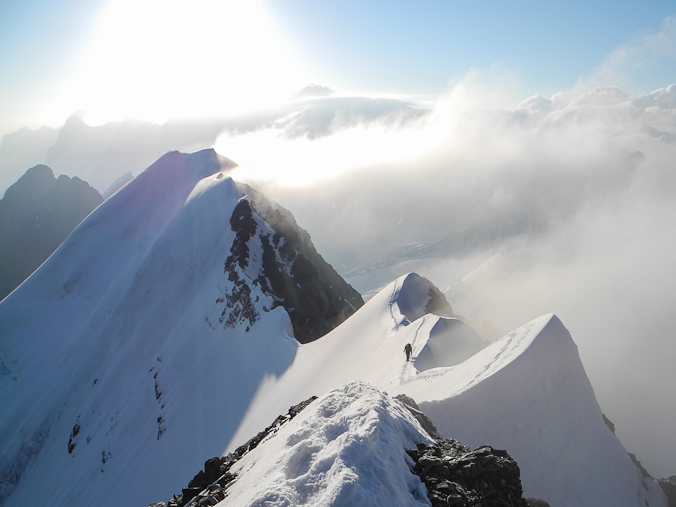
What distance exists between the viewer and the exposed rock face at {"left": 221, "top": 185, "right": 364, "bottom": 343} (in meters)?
46.3

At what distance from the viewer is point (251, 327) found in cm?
4316

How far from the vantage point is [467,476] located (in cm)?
920

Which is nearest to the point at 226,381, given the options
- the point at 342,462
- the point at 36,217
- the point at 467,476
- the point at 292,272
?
the point at 292,272

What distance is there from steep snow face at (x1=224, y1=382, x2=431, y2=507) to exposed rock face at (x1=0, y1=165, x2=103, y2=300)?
160m

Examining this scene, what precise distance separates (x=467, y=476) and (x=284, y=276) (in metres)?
42.9

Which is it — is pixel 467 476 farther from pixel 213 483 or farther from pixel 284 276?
pixel 284 276

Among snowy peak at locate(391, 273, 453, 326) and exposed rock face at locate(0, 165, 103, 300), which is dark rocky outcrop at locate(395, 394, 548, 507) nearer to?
snowy peak at locate(391, 273, 453, 326)

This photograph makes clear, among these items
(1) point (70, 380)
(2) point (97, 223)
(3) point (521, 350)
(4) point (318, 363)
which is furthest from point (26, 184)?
(3) point (521, 350)

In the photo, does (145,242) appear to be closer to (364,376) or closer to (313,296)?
(313,296)

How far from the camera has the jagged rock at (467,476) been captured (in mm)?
8648

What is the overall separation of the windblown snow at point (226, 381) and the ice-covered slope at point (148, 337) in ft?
0.71

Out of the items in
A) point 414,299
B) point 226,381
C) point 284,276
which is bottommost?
point 226,381

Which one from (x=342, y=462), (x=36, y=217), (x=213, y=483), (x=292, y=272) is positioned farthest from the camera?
(x=36, y=217)

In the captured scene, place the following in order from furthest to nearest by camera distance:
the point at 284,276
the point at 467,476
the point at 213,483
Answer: the point at 284,276
the point at 213,483
the point at 467,476
